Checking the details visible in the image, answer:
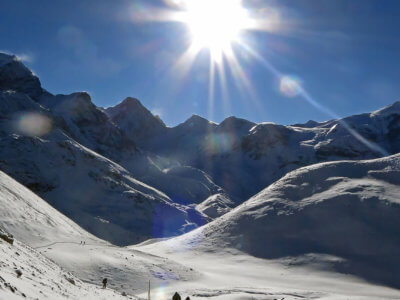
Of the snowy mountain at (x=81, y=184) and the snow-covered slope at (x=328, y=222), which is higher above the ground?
A: the snowy mountain at (x=81, y=184)

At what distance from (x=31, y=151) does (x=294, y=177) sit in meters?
88.0

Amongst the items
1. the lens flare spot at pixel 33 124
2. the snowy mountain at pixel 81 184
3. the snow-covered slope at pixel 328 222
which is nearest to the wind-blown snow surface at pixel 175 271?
the snow-covered slope at pixel 328 222

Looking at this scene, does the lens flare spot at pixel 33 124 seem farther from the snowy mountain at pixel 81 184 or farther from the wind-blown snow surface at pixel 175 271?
the wind-blown snow surface at pixel 175 271

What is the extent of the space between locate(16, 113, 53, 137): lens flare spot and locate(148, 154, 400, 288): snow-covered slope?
91.6 m

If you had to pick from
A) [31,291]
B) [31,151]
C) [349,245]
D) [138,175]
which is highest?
[138,175]

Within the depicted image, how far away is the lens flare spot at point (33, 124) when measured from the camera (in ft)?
428

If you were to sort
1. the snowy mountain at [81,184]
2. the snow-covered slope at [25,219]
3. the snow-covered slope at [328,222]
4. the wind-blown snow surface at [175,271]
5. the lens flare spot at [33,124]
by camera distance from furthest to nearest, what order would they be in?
the lens flare spot at [33,124], the snowy mountain at [81,184], the snow-covered slope at [328,222], the snow-covered slope at [25,219], the wind-blown snow surface at [175,271]

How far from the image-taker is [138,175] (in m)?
180

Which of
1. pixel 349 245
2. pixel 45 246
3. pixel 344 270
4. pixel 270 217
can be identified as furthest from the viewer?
pixel 270 217

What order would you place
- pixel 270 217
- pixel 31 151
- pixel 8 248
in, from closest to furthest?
pixel 8 248
pixel 270 217
pixel 31 151

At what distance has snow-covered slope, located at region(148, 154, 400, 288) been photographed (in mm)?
43250

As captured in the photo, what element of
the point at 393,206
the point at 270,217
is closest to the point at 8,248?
the point at 270,217

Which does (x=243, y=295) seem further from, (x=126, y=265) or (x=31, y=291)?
(x=31, y=291)

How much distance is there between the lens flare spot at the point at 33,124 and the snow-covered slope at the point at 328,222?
91.6 meters
